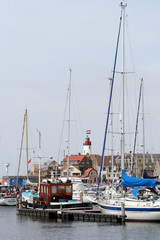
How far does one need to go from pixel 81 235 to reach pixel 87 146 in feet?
433

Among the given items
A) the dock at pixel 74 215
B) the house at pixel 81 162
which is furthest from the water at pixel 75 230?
the house at pixel 81 162

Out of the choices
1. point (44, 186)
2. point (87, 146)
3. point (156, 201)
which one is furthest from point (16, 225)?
point (87, 146)

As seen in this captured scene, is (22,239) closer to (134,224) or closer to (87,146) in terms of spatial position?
(134,224)

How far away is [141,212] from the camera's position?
4044 centimetres

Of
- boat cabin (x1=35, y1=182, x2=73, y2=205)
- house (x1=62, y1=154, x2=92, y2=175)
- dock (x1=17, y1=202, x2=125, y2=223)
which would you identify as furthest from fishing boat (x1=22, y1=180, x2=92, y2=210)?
house (x1=62, y1=154, x2=92, y2=175)

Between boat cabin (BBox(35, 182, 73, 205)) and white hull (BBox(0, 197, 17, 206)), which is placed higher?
boat cabin (BBox(35, 182, 73, 205))

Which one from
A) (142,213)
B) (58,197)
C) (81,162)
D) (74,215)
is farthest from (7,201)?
(81,162)

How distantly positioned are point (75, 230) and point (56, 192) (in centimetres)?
964

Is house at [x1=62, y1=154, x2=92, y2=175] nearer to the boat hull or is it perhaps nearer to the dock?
the dock

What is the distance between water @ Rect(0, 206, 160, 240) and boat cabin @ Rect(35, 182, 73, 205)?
3250 mm

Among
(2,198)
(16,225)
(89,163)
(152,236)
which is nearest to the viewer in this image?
(152,236)

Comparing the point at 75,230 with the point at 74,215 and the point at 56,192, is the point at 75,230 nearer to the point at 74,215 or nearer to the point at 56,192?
the point at 74,215

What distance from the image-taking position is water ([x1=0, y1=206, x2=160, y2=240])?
36219 mm

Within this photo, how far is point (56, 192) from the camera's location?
4869 centimetres
